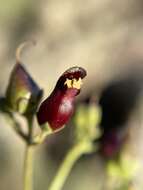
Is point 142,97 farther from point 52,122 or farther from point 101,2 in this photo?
point 52,122

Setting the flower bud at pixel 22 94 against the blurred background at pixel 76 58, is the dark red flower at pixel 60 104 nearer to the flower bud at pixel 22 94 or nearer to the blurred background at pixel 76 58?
the flower bud at pixel 22 94

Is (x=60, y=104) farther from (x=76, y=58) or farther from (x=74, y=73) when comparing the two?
(x=76, y=58)

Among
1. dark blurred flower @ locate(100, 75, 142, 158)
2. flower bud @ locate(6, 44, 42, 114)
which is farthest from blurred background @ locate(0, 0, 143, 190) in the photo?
flower bud @ locate(6, 44, 42, 114)

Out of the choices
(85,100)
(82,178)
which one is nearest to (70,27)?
(85,100)

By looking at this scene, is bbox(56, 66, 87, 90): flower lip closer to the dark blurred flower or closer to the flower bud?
the flower bud

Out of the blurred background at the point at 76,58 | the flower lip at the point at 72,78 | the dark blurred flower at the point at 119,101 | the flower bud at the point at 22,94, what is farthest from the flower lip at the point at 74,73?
the dark blurred flower at the point at 119,101
